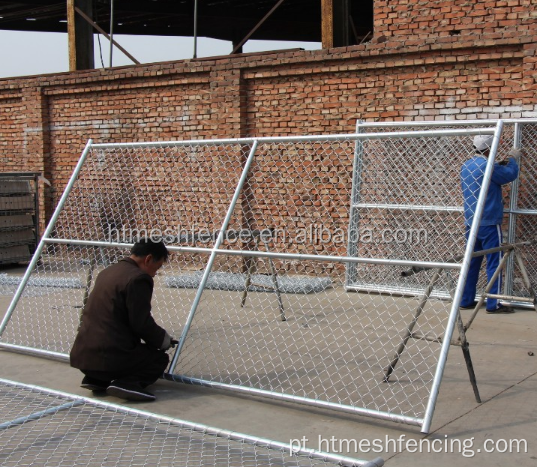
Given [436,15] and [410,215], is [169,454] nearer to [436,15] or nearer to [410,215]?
[410,215]

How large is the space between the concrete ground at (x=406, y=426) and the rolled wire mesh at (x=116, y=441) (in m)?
0.27

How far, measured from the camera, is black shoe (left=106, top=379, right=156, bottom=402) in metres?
5.00

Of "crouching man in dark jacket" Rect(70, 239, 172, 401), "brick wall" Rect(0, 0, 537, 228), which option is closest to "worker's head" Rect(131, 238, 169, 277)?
"crouching man in dark jacket" Rect(70, 239, 172, 401)

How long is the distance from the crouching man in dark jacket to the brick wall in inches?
204

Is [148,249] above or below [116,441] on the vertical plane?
above

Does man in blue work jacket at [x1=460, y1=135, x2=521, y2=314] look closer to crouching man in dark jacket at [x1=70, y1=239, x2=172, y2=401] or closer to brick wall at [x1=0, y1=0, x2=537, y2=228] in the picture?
brick wall at [x1=0, y1=0, x2=537, y2=228]

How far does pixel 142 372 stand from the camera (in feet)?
17.0

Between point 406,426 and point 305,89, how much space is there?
6.57 meters

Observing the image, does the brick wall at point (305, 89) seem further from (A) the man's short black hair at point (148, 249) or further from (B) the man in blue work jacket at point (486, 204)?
(A) the man's short black hair at point (148, 249)

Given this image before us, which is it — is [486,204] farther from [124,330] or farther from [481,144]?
[124,330]

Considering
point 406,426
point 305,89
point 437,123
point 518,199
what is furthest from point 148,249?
point 305,89

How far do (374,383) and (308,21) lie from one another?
13.4m

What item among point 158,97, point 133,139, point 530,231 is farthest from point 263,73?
point 530,231

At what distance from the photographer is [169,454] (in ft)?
13.4
